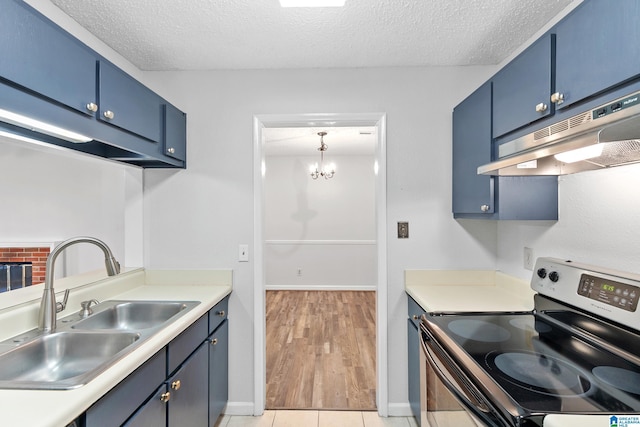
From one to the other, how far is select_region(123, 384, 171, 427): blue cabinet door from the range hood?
163cm

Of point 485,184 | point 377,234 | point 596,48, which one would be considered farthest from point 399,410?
point 596,48

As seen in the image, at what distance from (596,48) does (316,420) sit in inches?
92.1

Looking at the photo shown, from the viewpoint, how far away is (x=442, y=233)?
2.19 meters

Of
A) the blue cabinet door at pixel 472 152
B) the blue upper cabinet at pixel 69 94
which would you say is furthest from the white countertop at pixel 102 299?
the blue cabinet door at pixel 472 152

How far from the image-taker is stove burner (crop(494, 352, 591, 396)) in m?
0.90

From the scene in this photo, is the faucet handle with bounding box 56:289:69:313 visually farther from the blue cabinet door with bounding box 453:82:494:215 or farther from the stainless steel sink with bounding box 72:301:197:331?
the blue cabinet door with bounding box 453:82:494:215

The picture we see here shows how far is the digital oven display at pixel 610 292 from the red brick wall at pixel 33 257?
238 centimetres

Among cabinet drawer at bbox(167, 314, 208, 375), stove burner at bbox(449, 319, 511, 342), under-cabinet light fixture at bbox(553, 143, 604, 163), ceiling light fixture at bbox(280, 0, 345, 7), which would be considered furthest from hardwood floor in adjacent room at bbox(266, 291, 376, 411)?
ceiling light fixture at bbox(280, 0, 345, 7)

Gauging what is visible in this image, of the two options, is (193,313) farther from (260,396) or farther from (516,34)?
(516,34)

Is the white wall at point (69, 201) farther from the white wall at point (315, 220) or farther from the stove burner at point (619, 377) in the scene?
the white wall at point (315, 220)

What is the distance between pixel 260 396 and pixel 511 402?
5.84 feet

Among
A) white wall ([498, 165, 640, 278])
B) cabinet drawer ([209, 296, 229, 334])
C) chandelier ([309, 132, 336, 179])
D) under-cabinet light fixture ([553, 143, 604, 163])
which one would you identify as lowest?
cabinet drawer ([209, 296, 229, 334])

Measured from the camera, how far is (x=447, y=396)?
1201mm

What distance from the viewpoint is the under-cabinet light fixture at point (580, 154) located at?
1105 millimetres
